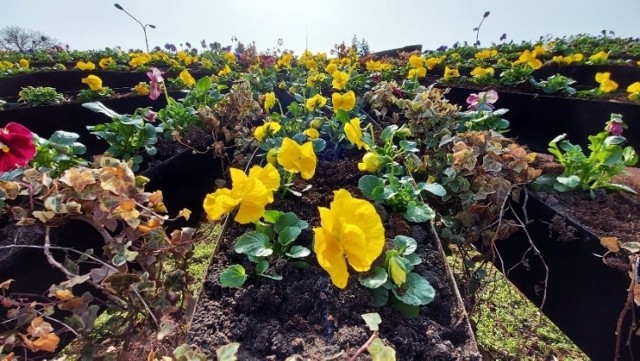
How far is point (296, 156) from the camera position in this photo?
1.11 m

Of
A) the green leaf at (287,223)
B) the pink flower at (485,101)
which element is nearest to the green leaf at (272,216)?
the green leaf at (287,223)

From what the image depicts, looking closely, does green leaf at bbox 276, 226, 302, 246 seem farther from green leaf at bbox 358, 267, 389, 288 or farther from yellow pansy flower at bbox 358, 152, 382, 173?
yellow pansy flower at bbox 358, 152, 382, 173

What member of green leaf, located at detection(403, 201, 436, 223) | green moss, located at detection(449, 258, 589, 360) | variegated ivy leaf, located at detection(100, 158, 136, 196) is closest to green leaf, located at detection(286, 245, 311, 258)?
green leaf, located at detection(403, 201, 436, 223)

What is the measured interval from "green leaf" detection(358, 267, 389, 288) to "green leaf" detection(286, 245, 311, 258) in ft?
0.51

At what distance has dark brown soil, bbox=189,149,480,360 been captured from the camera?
0.79m

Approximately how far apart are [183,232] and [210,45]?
31.7 ft

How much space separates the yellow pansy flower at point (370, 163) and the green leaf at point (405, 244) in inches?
16.6

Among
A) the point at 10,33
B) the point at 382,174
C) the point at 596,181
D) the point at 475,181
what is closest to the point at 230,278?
the point at 382,174

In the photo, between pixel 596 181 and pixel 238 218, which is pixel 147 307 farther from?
pixel 596 181

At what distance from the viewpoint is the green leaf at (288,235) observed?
3.30 feet

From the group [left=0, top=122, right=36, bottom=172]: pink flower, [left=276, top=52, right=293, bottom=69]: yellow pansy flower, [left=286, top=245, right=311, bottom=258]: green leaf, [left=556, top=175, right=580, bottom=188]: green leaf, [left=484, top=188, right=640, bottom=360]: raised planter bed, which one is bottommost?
[left=484, top=188, right=640, bottom=360]: raised planter bed

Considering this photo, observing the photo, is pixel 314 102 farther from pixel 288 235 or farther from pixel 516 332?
pixel 516 332

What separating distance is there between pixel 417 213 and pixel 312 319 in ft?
1.58

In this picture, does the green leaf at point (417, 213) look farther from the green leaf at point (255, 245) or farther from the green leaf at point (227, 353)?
the green leaf at point (227, 353)
